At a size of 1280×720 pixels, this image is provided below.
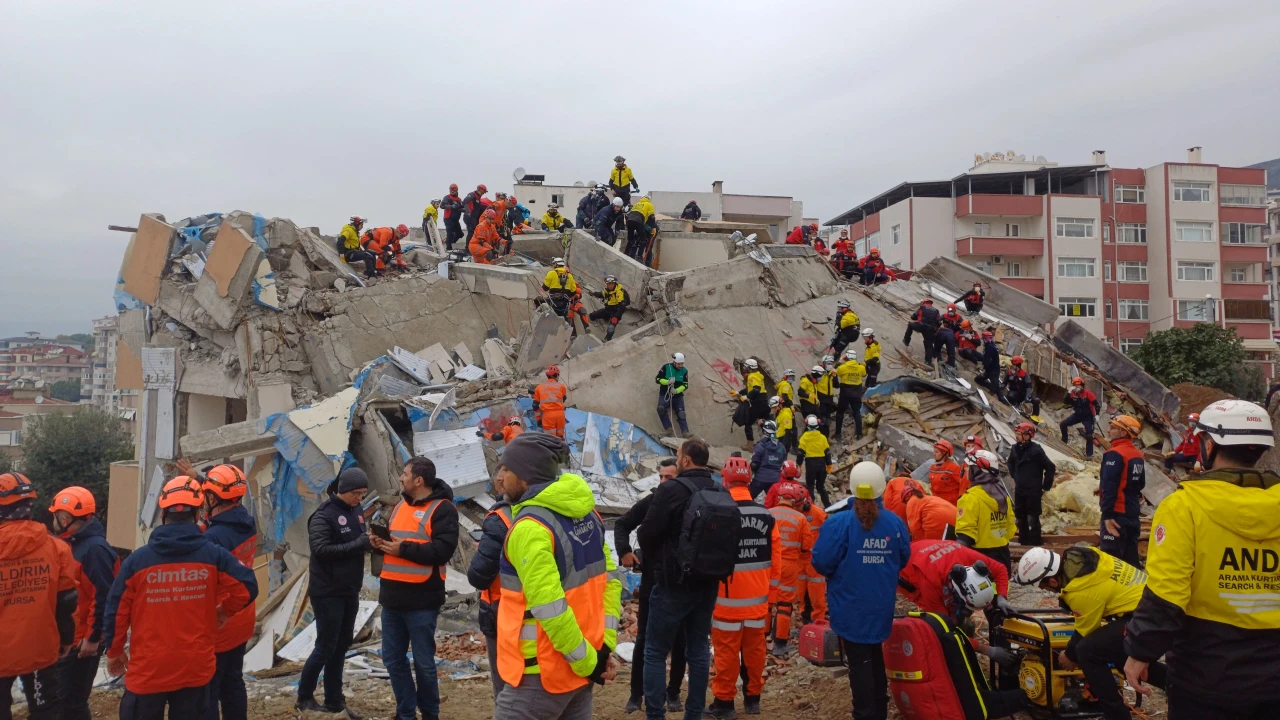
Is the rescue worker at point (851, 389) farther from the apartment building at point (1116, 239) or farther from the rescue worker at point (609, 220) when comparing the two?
the apartment building at point (1116, 239)

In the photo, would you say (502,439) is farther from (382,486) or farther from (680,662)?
(680,662)

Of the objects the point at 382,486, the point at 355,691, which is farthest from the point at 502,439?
the point at 355,691

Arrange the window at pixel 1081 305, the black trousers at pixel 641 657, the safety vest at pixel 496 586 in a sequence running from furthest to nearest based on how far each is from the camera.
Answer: the window at pixel 1081 305
the black trousers at pixel 641 657
the safety vest at pixel 496 586

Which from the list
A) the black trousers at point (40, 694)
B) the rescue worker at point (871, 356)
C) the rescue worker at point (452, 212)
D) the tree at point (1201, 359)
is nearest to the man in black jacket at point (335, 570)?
A: the black trousers at point (40, 694)

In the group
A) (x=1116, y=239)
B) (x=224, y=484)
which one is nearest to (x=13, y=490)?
(x=224, y=484)

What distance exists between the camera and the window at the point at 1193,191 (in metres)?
43.0

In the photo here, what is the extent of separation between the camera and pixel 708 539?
15.3ft

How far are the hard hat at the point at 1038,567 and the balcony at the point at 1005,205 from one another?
135 feet

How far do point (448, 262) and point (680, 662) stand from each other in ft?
39.2

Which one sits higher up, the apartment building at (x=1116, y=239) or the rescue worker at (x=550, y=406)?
the apartment building at (x=1116, y=239)

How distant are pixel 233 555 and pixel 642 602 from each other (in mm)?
2524

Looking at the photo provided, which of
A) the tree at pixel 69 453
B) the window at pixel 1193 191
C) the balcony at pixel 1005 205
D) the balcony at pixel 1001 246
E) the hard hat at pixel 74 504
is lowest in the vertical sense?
the tree at pixel 69 453

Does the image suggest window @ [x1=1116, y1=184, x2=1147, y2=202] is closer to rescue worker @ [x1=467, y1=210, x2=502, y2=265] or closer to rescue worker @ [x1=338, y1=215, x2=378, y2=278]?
rescue worker @ [x1=467, y1=210, x2=502, y2=265]

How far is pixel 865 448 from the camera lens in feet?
43.4
